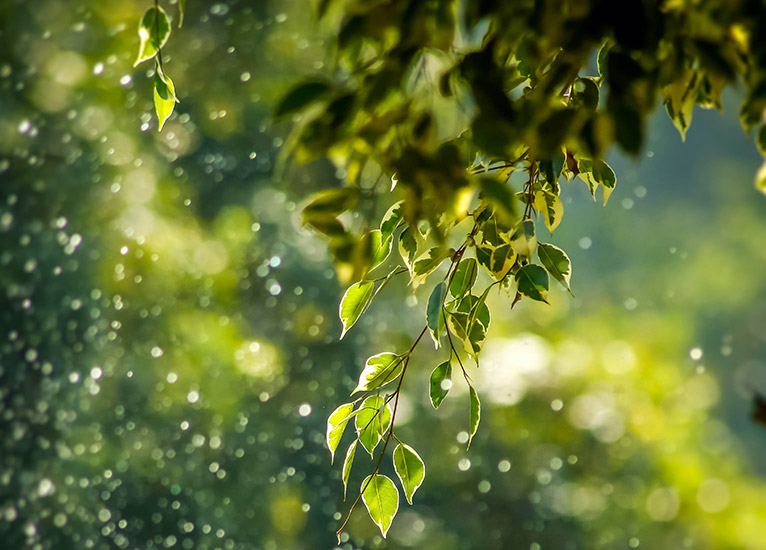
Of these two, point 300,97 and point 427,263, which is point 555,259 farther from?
point 300,97

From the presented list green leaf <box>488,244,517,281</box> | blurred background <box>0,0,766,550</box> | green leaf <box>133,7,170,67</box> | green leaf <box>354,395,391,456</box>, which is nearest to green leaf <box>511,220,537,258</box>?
green leaf <box>488,244,517,281</box>

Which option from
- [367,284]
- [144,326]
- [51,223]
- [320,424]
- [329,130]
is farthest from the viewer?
[51,223]

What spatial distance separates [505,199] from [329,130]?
0.24 feet

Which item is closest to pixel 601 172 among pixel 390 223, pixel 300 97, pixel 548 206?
pixel 548 206

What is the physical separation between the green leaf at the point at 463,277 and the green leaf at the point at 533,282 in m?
0.04

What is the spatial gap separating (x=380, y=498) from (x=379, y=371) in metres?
0.08

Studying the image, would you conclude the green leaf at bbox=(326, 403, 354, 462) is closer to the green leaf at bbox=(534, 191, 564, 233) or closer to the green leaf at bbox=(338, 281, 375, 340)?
the green leaf at bbox=(338, 281, 375, 340)

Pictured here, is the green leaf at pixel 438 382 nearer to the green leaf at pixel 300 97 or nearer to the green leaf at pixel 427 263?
the green leaf at pixel 427 263

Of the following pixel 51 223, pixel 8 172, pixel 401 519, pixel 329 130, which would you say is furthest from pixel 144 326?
pixel 329 130

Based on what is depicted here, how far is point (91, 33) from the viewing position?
5.55 feet

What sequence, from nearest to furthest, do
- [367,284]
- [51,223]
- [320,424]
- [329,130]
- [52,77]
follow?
[329,130], [367,284], [320,424], [51,223], [52,77]

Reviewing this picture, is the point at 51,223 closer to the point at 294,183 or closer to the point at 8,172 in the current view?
the point at 8,172

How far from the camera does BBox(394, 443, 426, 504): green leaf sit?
446mm

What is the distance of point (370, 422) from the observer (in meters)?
0.45
